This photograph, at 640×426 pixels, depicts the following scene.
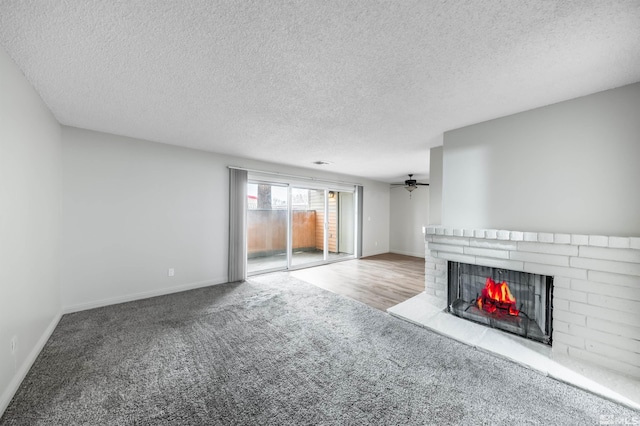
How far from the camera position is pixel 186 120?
289cm

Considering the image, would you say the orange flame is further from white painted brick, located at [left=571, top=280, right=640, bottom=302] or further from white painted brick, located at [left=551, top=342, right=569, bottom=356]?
white painted brick, located at [left=571, top=280, right=640, bottom=302]

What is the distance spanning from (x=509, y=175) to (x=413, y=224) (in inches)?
200

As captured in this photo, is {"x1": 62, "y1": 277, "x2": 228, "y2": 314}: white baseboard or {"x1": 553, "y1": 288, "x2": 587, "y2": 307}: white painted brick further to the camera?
{"x1": 62, "y1": 277, "x2": 228, "y2": 314}: white baseboard

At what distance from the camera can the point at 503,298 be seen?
2.83 metres

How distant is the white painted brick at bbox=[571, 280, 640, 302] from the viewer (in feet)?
6.33

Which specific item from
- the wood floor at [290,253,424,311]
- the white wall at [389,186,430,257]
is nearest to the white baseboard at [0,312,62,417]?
the wood floor at [290,253,424,311]

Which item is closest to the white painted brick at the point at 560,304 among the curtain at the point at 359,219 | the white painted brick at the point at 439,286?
the white painted brick at the point at 439,286

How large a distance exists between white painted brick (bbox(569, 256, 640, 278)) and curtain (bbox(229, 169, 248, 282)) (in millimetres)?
4480

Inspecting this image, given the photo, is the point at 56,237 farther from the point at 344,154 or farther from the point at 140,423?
the point at 344,154

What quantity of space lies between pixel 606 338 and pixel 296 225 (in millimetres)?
5093

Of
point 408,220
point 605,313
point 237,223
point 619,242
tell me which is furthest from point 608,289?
point 408,220

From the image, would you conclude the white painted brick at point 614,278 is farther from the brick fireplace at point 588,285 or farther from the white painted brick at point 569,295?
the white painted brick at point 569,295

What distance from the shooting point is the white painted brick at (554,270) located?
217 cm

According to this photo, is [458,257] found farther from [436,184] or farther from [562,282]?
[436,184]
